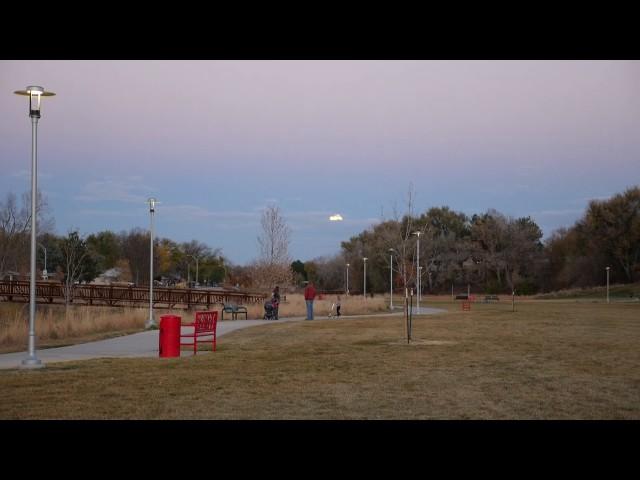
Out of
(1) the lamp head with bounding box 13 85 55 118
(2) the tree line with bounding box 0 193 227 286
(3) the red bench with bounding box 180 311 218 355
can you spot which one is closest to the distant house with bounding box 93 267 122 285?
(2) the tree line with bounding box 0 193 227 286

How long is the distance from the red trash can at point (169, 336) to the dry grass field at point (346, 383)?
2.08ft

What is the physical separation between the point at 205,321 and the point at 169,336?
1.75m

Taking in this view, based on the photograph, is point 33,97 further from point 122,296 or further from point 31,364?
point 122,296

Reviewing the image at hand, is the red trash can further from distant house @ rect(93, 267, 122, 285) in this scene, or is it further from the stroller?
distant house @ rect(93, 267, 122, 285)

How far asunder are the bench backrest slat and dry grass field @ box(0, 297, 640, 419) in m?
0.64

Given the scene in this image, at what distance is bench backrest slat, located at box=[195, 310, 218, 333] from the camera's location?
1680 centimetres

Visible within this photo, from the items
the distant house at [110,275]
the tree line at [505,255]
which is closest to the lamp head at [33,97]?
the tree line at [505,255]

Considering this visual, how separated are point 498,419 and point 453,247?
307 ft

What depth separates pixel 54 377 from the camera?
12117mm
